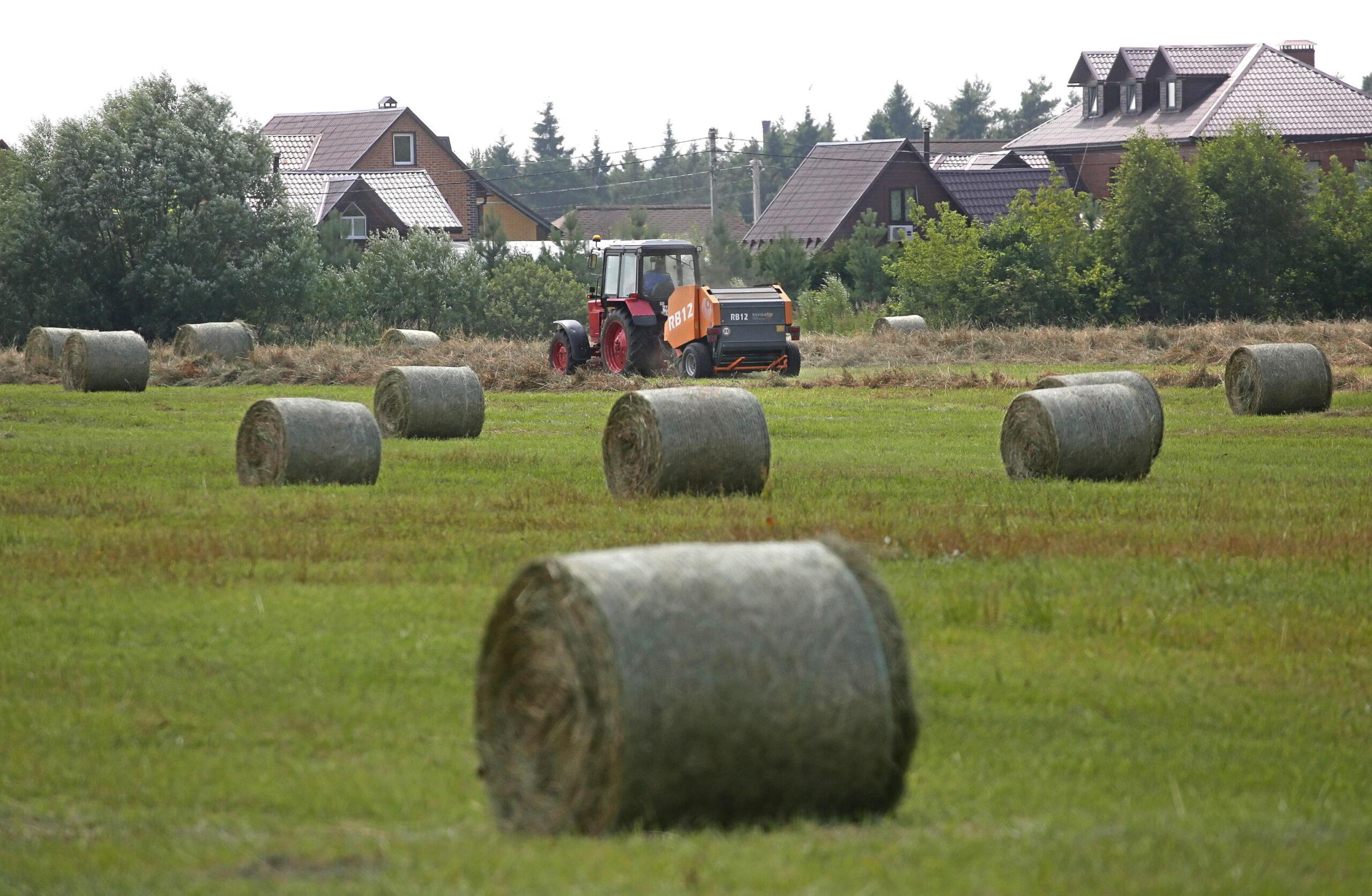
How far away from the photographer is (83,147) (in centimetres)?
4566

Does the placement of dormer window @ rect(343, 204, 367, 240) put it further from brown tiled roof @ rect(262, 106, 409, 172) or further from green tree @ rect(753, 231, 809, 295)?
green tree @ rect(753, 231, 809, 295)

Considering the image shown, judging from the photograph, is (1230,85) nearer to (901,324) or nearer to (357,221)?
(901,324)

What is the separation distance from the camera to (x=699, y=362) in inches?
1283

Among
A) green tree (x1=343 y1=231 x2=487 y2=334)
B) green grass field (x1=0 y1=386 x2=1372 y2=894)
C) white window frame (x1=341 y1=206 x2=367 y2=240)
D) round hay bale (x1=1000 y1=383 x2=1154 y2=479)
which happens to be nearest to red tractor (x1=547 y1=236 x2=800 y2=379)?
green tree (x1=343 y1=231 x2=487 y2=334)

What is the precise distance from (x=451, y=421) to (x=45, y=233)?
28.4 m

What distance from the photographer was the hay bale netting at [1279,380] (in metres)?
24.6

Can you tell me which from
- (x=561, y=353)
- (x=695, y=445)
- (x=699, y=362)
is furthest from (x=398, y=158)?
(x=695, y=445)

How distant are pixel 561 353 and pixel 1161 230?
25.1m

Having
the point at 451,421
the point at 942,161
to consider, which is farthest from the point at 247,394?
the point at 942,161

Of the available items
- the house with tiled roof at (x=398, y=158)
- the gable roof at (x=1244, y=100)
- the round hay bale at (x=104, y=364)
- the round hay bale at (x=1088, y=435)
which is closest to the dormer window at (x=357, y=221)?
the house with tiled roof at (x=398, y=158)

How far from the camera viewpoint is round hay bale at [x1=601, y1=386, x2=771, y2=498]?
579 inches

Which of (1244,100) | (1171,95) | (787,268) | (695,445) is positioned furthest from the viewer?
(1171,95)

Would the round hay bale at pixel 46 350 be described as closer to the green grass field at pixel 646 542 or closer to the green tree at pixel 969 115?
the green grass field at pixel 646 542

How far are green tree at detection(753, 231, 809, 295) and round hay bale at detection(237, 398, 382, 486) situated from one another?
1815 inches
